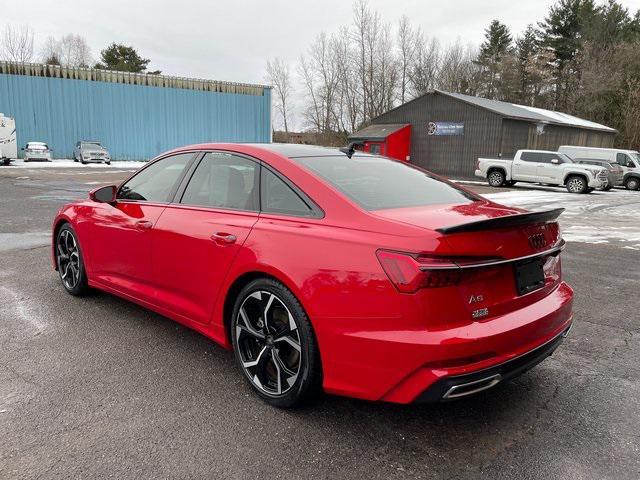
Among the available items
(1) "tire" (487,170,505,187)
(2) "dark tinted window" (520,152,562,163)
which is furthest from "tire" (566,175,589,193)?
(1) "tire" (487,170,505,187)

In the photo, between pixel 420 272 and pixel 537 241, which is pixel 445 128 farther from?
pixel 420 272

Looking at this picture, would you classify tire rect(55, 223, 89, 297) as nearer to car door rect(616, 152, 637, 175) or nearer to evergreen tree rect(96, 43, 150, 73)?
car door rect(616, 152, 637, 175)

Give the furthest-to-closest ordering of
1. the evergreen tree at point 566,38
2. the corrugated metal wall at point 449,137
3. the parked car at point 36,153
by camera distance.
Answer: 1. the evergreen tree at point 566,38
2. the parked car at point 36,153
3. the corrugated metal wall at point 449,137

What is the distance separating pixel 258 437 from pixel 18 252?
5635mm

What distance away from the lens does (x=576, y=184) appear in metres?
21.0

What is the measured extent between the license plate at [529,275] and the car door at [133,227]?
2.40 metres

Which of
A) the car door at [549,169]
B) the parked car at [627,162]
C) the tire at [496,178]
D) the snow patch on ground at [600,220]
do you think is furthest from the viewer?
the parked car at [627,162]

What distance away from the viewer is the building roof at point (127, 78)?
35.0 meters

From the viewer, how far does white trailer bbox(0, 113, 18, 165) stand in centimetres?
2898

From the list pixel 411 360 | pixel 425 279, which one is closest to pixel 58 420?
pixel 411 360

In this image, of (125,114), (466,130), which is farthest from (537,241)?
(125,114)

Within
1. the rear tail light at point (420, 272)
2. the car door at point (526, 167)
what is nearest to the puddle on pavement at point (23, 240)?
the rear tail light at point (420, 272)

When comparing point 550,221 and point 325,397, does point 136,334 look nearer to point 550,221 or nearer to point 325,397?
point 325,397

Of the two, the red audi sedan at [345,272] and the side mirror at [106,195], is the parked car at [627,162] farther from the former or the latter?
the side mirror at [106,195]
